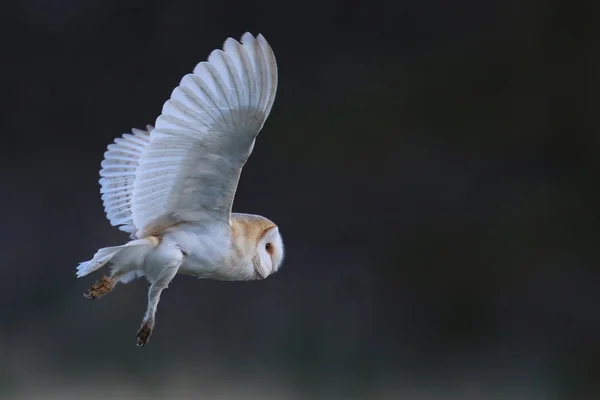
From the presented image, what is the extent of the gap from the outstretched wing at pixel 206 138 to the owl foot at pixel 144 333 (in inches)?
8.0

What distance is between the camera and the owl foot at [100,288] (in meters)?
1.91

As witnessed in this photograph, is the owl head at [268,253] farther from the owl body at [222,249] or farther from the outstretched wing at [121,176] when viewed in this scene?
the outstretched wing at [121,176]

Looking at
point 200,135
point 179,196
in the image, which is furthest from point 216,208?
point 200,135

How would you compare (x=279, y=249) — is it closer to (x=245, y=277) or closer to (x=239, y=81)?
(x=245, y=277)

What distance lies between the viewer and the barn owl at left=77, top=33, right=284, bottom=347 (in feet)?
5.59

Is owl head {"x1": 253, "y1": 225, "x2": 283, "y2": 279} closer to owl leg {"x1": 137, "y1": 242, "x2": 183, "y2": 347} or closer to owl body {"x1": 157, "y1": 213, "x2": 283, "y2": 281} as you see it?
owl body {"x1": 157, "y1": 213, "x2": 283, "y2": 281}

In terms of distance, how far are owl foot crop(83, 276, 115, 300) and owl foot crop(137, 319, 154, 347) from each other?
0.34 ft

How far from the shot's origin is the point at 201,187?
1918 millimetres

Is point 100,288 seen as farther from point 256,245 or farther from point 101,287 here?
point 256,245

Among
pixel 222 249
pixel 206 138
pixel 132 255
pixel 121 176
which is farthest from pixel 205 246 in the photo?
pixel 121 176

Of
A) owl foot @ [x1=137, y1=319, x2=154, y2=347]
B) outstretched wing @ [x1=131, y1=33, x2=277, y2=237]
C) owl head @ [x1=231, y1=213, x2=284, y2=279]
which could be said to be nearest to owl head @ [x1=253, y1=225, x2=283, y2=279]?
owl head @ [x1=231, y1=213, x2=284, y2=279]

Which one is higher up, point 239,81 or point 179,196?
point 239,81

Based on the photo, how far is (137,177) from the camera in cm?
190

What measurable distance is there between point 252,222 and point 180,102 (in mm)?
414
